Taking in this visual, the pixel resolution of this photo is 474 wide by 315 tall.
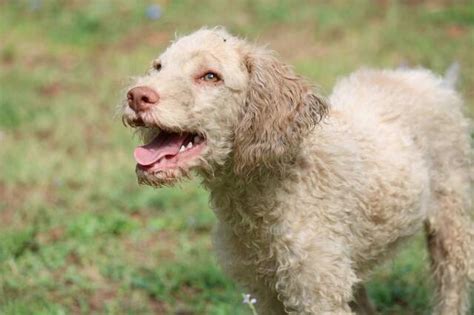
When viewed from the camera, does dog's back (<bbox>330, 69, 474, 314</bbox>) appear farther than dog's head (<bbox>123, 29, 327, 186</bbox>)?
Yes

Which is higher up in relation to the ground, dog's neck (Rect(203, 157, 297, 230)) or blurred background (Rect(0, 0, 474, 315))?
blurred background (Rect(0, 0, 474, 315))

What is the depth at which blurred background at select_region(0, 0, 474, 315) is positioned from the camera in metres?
6.06

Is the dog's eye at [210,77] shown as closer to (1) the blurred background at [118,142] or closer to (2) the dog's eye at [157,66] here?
(2) the dog's eye at [157,66]

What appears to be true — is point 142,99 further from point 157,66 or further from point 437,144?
point 437,144

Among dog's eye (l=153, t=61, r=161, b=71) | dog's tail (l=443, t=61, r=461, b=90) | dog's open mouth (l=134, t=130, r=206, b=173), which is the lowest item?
dog's open mouth (l=134, t=130, r=206, b=173)

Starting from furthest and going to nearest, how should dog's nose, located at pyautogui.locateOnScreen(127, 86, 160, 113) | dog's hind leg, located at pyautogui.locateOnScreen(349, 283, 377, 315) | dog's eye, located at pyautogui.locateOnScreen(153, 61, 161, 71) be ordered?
dog's hind leg, located at pyautogui.locateOnScreen(349, 283, 377, 315), dog's eye, located at pyautogui.locateOnScreen(153, 61, 161, 71), dog's nose, located at pyautogui.locateOnScreen(127, 86, 160, 113)

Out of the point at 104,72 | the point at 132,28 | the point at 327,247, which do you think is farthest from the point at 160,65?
the point at 132,28

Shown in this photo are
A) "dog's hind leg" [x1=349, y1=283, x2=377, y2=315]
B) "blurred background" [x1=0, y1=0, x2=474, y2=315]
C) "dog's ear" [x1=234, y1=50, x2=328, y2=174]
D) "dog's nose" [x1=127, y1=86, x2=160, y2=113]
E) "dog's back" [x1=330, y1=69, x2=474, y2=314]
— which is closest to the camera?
"dog's nose" [x1=127, y1=86, x2=160, y2=113]

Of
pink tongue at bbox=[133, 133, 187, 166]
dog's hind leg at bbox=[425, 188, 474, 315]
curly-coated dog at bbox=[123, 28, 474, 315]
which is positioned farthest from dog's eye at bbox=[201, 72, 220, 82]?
dog's hind leg at bbox=[425, 188, 474, 315]

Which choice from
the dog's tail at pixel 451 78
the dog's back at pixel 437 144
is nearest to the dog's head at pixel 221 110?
the dog's back at pixel 437 144

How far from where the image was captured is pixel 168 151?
160 inches

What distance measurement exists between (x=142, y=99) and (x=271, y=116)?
588 millimetres

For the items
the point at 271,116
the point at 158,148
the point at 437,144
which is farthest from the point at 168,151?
the point at 437,144

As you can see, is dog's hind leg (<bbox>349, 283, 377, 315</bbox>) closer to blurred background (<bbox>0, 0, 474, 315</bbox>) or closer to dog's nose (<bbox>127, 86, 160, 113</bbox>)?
blurred background (<bbox>0, 0, 474, 315</bbox>)
